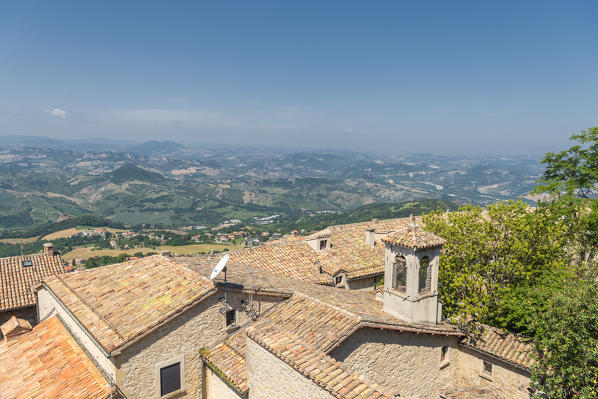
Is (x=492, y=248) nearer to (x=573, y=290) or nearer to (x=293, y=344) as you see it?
(x=573, y=290)

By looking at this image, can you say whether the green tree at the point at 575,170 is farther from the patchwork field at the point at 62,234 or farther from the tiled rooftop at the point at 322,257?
the patchwork field at the point at 62,234

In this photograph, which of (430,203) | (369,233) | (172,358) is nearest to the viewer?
(172,358)

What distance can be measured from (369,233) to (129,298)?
2259 centimetres

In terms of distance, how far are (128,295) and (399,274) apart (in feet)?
43.4

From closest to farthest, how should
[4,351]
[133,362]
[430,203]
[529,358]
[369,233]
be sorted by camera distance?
[133,362]
[529,358]
[4,351]
[369,233]
[430,203]

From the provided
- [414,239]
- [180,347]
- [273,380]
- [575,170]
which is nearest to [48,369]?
[180,347]

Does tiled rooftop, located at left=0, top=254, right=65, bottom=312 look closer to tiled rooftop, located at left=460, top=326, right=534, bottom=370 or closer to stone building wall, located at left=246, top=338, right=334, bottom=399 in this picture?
stone building wall, located at left=246, top=338, right=334, bottom=399

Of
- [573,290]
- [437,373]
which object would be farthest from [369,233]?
[573,290]

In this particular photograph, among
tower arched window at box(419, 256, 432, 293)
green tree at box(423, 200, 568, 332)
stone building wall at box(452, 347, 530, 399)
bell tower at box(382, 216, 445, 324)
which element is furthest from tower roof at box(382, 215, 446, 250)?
stone building wall at box(452, 347, 530, 399)

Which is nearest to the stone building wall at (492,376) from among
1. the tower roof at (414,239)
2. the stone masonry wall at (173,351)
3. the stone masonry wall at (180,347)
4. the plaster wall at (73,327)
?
the tower roof at (414,239)

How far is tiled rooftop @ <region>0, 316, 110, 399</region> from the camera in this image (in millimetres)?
13969

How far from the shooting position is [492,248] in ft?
69.3

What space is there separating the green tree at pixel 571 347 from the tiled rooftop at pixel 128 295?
45.5 ft

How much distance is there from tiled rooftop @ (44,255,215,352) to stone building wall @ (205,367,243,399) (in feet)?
A: 10.7
